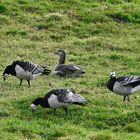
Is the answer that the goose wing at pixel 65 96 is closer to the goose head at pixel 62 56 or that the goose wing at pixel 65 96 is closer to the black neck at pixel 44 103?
the black neck at pixel 44 103

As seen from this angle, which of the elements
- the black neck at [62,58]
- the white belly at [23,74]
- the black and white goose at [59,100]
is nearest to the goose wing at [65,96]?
the black and white goose at [59,100]

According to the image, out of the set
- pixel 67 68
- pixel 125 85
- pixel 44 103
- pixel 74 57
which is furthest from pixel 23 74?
pixel 74 57

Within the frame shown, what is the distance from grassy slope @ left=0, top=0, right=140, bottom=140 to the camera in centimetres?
1263

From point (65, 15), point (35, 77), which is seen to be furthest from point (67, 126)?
point (65, 15)

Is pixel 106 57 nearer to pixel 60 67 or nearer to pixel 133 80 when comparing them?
pixel 60 67

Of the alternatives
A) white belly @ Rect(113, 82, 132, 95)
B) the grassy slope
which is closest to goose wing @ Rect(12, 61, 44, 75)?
the grassy slope

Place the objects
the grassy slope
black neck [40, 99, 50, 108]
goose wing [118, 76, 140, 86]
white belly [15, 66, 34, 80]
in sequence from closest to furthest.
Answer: the grassy slope → black neck [40, 99, 50, 108] → goose wing [118, 76, 140, 86] → white belly [15, 66, 34, 80]

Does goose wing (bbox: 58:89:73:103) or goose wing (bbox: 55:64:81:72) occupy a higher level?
goose wing (bbox: 58:89:73:103)

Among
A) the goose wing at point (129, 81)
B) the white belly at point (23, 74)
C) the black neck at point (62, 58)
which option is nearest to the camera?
the goose wing at point (129, 81)

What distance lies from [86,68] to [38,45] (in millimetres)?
3406

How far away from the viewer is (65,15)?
26.7m

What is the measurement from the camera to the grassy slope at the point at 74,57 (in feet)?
41.4

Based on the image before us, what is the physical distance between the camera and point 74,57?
21203 millimetres

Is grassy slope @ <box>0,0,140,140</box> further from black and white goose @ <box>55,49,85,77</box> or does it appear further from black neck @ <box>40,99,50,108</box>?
black and white goose @ <box>55,49,85,77</box>
